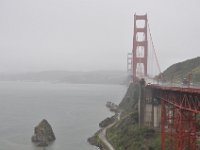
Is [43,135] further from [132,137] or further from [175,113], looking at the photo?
[175,113]

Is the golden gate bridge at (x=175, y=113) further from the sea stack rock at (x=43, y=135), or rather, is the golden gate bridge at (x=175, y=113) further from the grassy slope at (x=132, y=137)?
the sea stack rock at (x=43, y=135)

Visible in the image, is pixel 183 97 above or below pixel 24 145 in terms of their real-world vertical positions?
above

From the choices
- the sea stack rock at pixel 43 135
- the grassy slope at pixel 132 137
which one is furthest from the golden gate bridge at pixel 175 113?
the sea stack rock at pixel 43 135

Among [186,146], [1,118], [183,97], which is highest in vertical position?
[183,97]

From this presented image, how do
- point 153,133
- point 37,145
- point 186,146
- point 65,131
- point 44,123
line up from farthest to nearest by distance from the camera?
1. point 65,131
2. point 44,123
3. point 37,145
4. point 153,133
5. point 186,146

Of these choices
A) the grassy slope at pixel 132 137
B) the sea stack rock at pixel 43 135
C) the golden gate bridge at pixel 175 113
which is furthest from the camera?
the sea stack rock at pixel 43 135

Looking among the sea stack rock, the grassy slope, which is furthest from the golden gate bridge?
the sea stack rock

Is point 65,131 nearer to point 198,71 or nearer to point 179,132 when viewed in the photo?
point 198,71

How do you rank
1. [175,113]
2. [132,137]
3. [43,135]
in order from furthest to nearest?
[43,135]
[132,137]
[175,113]

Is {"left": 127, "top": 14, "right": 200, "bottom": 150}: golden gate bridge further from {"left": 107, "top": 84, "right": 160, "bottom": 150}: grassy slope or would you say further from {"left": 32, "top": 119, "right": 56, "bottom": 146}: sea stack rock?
{"left": 32, "top": 119, "right": 56, "bottom": 146}: sea stack rock

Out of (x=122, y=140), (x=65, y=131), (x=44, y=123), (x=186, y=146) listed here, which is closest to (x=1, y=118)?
(x=65, y=131)

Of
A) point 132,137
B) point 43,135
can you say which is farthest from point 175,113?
point 43,135
